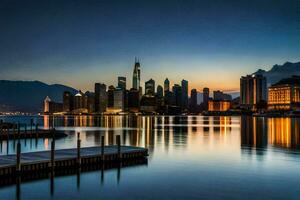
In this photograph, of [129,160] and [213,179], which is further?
[129,160]

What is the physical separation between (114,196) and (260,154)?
28.7 meters

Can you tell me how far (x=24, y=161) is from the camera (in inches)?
1246

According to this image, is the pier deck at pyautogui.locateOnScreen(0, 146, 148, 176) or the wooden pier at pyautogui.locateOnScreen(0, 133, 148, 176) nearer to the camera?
the wooden pier at pyautogui.locateOnScreen(0, 133, 148, 176)

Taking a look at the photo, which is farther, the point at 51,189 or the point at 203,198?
the point at 51,189

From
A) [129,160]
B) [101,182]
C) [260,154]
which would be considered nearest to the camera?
[101,182]

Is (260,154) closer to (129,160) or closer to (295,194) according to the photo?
(129,160)

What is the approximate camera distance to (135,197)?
26.8m

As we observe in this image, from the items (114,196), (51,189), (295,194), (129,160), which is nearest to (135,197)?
(114,196)

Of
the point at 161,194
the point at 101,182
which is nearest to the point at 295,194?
the point at 161,194

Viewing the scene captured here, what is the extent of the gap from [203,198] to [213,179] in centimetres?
675

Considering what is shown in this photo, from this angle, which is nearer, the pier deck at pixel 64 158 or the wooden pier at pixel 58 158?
the wooden pier at pixel 58 158

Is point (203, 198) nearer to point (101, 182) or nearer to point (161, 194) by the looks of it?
point (161, 194)

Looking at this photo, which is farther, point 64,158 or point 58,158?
point 64,158

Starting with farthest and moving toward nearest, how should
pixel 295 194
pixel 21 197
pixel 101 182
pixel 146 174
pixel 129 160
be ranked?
pixel 129 160 → pixel 146 174 → pixel 101 182 → pixel 295 194 → pixel 21 197
